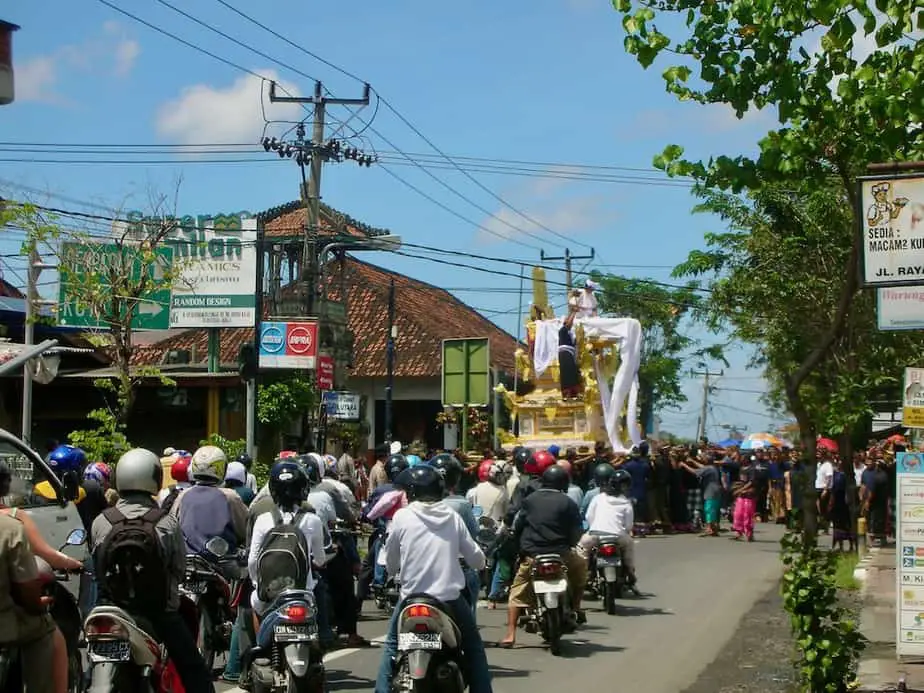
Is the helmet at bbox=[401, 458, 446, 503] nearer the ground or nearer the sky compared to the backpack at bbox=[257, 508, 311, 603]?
nearer the sky

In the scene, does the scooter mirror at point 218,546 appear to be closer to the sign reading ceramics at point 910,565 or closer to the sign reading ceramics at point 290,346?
the sign reading ceramics at point 910,565

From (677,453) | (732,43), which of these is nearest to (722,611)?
(732,43)

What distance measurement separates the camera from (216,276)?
33.9m

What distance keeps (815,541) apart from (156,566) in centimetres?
460

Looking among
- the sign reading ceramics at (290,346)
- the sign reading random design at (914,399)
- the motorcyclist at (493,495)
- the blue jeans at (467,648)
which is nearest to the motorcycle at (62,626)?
the blue jeans at (467,648)

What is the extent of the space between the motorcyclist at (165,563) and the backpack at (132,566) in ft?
0.08

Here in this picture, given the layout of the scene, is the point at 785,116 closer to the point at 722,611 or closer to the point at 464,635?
the point at 464,635

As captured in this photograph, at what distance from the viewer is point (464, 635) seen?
8.17m

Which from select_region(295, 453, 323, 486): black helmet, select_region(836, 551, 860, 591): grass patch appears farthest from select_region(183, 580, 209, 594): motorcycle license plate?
select_region(836, 551, 860, 591): grass patch

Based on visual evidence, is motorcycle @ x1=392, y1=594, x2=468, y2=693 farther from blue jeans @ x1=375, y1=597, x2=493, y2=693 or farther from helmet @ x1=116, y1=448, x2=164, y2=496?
helmet @ x1=116, y1=448, x2=164, y2=496

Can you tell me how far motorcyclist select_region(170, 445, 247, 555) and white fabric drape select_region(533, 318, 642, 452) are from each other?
22336 mm

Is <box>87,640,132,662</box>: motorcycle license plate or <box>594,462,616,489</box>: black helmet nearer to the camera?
<box>87,640,132,662</box>: motorcycle license plate

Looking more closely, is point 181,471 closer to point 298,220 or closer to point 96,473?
point 96,473

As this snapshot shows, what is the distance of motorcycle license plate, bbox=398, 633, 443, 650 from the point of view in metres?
7.84
